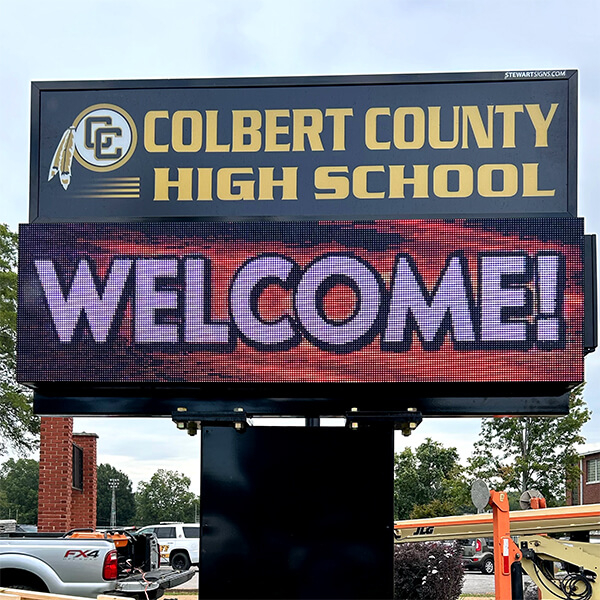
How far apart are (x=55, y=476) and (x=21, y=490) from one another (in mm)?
66551

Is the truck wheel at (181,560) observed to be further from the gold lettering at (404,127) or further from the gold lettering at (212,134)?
the gold lettering at (404,127)

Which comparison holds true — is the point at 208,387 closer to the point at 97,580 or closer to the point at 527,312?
the point at 527,312

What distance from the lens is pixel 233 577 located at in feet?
25.0

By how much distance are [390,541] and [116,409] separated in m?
2.51

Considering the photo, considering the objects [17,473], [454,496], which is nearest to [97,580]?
[454,496]

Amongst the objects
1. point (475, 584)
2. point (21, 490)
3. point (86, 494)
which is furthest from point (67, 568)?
point (21, 490)

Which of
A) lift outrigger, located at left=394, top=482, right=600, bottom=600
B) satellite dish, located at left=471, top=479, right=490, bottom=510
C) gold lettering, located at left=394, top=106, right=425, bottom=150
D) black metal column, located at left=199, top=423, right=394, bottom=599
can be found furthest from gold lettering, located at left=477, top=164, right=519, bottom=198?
lift outrigger, located at left=394, top=482, right=600, bottom=600

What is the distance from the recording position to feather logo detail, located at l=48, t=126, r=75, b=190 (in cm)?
786

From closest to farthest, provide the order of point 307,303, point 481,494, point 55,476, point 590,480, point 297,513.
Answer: point 307,303 < point 297,513 < point 481,494 < point 55,476 < point 590,480

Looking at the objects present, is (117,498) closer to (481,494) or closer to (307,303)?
(481,494)

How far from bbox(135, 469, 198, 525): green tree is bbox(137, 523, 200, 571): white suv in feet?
184

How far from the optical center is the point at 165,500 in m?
86.5

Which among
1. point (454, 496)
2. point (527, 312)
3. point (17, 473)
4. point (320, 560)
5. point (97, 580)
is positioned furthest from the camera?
point (17, 473)

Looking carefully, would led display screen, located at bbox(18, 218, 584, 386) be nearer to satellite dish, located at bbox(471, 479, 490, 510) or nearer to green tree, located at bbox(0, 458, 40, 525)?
satellite dish, located at bbox(471, 479, 490, 510)
